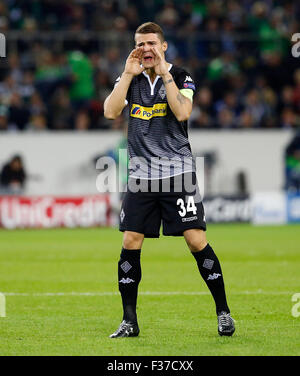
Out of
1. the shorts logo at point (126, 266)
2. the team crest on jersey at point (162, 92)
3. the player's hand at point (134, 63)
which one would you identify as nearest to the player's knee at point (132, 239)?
the shorts logo at point (126, 266)

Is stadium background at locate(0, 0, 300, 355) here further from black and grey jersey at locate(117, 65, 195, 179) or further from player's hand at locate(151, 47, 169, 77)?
player's hand at locate(151, 47, 169, 77)

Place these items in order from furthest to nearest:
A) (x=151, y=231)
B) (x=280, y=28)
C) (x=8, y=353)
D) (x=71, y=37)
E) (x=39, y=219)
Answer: (x=280, y=28), (x=71, y=37), (x=39, y=219), (x=151, y=231), (x=8, y=353)

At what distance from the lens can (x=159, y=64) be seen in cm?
684

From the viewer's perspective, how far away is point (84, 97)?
2234cm

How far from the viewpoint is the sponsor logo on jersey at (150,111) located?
23.0ft

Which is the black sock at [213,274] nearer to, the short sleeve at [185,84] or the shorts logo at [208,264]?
the shorts logo at [208,264]

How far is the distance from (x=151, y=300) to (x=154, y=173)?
2.54 metres

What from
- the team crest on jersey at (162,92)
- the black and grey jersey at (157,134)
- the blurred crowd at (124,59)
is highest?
the blurred crowd at (124,59)

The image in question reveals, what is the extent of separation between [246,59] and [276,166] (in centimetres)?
302

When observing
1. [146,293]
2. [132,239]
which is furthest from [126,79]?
[146,293]

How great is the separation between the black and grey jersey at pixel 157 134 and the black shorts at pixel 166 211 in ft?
0.33

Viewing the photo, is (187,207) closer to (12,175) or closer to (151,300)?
(151,300)
